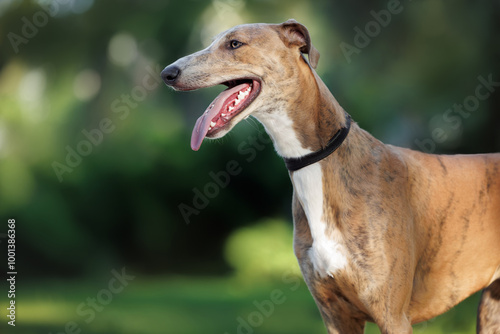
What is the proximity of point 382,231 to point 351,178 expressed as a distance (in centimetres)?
23

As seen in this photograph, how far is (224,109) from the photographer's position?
2.34 meters

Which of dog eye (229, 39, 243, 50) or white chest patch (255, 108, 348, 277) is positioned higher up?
dog eye (229, 39, 243, 50)

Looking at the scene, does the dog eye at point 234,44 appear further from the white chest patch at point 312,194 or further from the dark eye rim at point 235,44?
the white chest patch at point 312,194

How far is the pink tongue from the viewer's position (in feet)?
7.54

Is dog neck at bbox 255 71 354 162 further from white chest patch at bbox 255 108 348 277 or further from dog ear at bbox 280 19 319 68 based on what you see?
dog ear at bbox 280 19 319 68

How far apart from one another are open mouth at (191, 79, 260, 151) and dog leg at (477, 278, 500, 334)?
58.7 inches

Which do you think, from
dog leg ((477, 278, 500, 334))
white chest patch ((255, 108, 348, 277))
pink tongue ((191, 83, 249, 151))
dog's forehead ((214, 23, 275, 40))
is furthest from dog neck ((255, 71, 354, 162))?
dog leg ((477, 278, 500, 334))

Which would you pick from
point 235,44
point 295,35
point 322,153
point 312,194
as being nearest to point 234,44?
point 235,44

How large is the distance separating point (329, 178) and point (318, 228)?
19 cm

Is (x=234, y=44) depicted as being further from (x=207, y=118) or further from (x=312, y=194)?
(x=312, y=194)

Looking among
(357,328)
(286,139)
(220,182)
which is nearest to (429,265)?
(357,328)

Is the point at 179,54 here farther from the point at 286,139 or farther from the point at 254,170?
the point at 286,139

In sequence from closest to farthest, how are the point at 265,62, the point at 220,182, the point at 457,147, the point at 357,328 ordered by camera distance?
the point at 265,62 < the point at 357,328 < the point at 457,147 < the point at 220,182

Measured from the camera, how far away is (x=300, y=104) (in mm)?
2354
